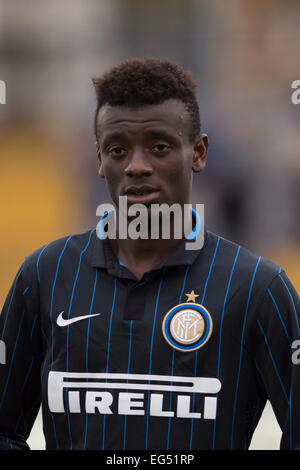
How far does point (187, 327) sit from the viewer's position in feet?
7.63

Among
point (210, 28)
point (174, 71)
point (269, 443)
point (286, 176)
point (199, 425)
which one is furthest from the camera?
point (210, 28)

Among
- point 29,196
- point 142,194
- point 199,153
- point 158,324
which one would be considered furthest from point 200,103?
point 158,324

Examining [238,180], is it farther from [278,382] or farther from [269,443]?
[278,382]

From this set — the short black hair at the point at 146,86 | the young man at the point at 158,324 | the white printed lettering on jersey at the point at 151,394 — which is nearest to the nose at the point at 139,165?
the young man at the point at 158,324

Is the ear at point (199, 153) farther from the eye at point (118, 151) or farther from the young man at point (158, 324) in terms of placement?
the eye at point (118, 151)

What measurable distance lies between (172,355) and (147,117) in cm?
71

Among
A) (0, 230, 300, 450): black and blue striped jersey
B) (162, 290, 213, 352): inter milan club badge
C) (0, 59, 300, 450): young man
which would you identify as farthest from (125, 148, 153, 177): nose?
(162, 290, 213, 352): inter milan club badge

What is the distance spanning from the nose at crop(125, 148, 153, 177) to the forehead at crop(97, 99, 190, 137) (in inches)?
2.9

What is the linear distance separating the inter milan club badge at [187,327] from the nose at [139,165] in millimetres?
423

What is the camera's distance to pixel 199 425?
2283 millimetres

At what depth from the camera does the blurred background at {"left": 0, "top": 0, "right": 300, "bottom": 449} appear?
826cm

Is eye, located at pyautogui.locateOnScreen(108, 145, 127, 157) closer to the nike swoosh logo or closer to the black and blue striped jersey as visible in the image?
the black and blue striped jersey

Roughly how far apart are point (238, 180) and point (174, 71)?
20.2 feet
